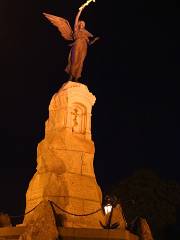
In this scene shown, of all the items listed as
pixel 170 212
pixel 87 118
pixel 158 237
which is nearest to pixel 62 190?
pixel 87 118

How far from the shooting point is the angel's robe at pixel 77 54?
19.5 m

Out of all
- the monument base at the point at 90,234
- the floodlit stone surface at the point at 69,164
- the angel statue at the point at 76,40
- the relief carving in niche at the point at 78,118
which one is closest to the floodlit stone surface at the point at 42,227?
the monument base at the point at 90,234

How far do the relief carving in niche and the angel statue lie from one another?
53.1 inches

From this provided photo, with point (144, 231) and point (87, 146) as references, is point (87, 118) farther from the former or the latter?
point (144, 231)

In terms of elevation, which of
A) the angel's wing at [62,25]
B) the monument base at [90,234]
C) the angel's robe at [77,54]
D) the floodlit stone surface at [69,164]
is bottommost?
the monument base at [90,234]

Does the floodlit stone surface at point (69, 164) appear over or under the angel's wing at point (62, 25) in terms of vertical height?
under

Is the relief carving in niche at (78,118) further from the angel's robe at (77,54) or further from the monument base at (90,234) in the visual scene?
the monument base at (90,234)

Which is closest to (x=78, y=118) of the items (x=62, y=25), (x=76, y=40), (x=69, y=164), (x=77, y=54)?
(x=69, y=164)

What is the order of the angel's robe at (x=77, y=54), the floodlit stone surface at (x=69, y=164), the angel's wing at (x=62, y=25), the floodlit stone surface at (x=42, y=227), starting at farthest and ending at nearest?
the angel's wing at (x=62, y=25) < the angel's robe at (x=77, y=54) < the floodlit stone surface at (x=69, y=164) < the floodlit stone surface at (x=42, y=227)

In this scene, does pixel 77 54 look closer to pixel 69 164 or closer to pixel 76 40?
pixel 76 40

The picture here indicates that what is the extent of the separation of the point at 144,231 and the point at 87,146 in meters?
4.12

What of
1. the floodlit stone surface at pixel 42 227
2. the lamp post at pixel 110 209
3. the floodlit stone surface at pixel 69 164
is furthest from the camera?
the floodlit stone surface at pixel 69 164

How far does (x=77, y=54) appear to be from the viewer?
64.0ft

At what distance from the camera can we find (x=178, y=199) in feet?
118
